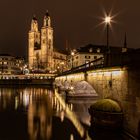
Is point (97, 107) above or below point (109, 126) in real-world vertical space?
above

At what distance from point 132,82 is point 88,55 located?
10585cm

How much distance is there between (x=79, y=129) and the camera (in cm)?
2794

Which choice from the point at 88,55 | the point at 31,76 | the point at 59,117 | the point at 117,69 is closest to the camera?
the point at 117,69

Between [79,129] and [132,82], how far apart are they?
8.67 metres

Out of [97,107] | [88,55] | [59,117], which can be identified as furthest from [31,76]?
[97,107]

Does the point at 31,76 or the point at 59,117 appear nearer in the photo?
the point at 59,117

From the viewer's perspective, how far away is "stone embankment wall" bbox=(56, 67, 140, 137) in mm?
21109

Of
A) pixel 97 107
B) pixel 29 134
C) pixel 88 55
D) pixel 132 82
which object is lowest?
pixel 29 134

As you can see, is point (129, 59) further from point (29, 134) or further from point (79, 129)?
point (29, 134)

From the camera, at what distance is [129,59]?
22.9m

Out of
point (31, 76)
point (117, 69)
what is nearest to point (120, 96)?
point (117, 69)

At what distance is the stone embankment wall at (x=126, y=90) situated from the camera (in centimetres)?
2111

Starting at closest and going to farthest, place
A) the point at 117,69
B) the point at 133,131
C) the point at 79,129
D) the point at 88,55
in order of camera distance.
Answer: the point at 133,131 → the point at 117,69 → the point at 79,129 → the point at 88,55

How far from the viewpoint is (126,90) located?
22.9 m
